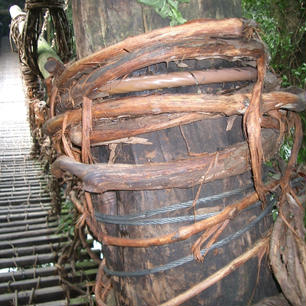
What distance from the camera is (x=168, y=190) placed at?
1.69ft

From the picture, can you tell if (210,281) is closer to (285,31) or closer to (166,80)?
(166,80)

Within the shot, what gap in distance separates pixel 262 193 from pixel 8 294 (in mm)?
1723

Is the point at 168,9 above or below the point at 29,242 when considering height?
above

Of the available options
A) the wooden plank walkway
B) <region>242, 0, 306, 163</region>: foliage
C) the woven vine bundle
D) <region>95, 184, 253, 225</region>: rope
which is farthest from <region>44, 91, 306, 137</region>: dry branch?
<region>242, 0, 306, 163</region>: foliage

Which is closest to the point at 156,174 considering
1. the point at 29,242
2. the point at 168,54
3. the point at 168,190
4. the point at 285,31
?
the point at 168,190

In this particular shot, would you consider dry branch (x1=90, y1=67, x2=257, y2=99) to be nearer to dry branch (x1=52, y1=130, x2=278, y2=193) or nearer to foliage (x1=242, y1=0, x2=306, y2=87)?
dry branch (x1=52, y1=130, x2=278, y2=193)

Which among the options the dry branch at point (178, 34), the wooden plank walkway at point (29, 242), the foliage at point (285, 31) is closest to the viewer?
the dry branch at point (178, 34)

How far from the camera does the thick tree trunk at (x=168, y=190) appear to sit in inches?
20.4

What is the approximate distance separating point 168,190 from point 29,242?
2092 mm

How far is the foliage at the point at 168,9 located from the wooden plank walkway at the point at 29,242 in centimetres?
81

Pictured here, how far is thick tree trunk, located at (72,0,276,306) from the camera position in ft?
1.70

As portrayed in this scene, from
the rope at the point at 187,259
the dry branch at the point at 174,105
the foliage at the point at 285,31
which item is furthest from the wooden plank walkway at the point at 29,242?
the foliage at the point at 285,31

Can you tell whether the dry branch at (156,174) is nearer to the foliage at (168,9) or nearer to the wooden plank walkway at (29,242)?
the foliage at (168,9)

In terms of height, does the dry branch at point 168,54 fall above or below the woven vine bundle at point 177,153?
above
